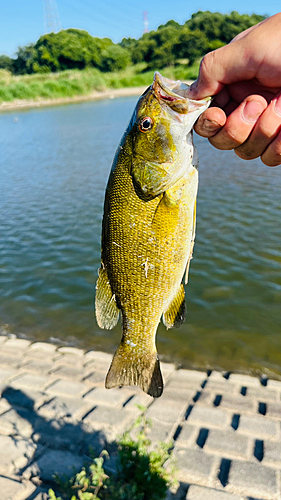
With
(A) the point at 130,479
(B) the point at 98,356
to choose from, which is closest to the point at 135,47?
(B) the point at 98,356

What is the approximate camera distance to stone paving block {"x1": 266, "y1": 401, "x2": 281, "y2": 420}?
155 inches

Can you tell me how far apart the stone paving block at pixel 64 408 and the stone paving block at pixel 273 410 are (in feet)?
6.28

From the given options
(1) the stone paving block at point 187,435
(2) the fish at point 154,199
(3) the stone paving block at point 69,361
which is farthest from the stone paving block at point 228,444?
(3) the stone paving block at point 69,361

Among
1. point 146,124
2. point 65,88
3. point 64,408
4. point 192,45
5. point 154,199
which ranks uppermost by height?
point 192,45

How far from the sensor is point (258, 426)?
380 cm

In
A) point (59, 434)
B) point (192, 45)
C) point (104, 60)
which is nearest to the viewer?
point (59, 434)

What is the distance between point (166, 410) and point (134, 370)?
200 centimetres

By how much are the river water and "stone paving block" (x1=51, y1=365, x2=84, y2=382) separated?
3.15ft

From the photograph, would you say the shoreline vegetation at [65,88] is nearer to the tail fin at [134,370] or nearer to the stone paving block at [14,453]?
the stone paving block at [14,453]

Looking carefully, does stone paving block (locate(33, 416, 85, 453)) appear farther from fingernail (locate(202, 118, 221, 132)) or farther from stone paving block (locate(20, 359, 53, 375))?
fingernail (locate(202, 118, 221, 132))

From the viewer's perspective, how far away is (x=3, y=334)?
6.40 m

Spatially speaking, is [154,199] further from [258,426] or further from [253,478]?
[258,426]

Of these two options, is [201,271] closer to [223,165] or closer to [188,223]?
[188,223]

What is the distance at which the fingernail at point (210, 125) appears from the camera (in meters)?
2.23
